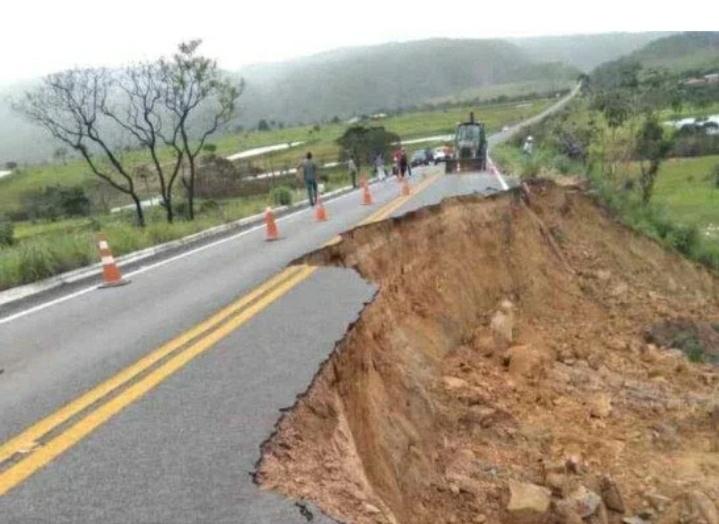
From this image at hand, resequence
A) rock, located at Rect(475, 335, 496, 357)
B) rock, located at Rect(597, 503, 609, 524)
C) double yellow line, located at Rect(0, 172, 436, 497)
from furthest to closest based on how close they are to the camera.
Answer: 1. rock, located at Rect(475, 335, 496, 357)
2. rock, located at Rect(597, 503, 609, 524)
3. double yellow line, located at Rect(0, 172, 436, 497)

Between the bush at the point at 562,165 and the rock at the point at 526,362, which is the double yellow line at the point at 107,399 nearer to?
the rock at the point at 526,362

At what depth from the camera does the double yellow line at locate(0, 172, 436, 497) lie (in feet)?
15.3

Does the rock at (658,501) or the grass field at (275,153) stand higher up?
the rock at (658,501)

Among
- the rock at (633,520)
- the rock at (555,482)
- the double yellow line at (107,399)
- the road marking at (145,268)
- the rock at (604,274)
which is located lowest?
the rock at (604,274)

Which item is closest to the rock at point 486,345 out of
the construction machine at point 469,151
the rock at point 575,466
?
the rock at point 575,466

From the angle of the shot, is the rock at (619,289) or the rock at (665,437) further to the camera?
the rock at (619,289)

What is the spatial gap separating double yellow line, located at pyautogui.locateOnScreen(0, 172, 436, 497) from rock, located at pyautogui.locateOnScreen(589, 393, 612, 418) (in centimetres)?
447

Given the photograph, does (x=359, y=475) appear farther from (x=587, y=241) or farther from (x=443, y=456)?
(x=587, y=241)

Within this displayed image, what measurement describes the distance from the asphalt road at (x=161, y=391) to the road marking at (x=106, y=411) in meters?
0.01

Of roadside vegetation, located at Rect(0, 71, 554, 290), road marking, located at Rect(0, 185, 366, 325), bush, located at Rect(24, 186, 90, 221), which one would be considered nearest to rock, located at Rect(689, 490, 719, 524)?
road marking, located at Rect(0, 185, 366, 325)

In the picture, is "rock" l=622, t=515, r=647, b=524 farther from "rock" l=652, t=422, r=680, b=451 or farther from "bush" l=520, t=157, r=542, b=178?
"bush" l=520, t=157, r=542, b=178

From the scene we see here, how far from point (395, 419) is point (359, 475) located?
267 centimetres

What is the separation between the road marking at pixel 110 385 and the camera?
497cm

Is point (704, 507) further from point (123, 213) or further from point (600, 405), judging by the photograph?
point (123, 213)
